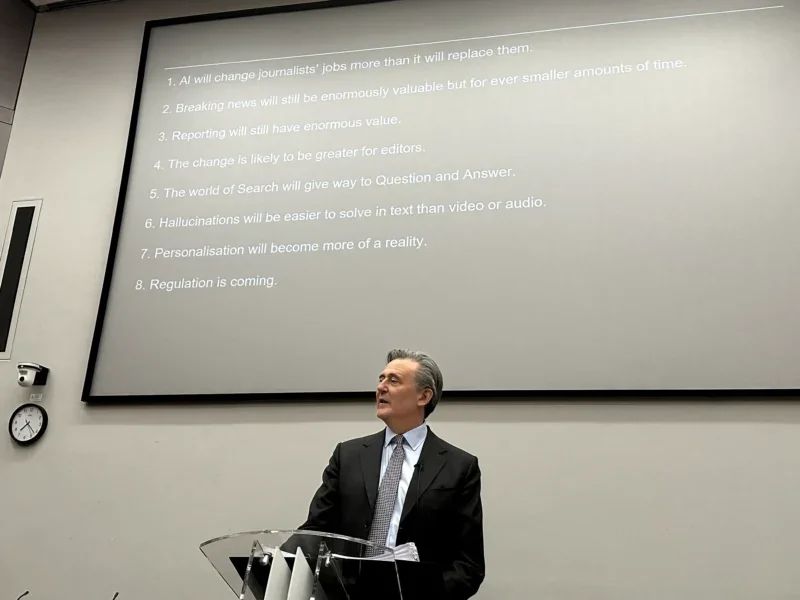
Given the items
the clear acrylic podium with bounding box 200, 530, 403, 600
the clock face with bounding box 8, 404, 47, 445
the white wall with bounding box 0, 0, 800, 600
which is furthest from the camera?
the clock face with bounding box 8, 404, 47, 445

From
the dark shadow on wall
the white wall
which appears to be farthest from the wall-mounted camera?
the dark shadow on wall

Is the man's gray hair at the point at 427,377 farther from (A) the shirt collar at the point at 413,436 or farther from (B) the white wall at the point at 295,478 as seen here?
(B) the white wall at the point at 295,478

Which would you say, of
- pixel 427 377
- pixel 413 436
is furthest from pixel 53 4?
pixel 413 436

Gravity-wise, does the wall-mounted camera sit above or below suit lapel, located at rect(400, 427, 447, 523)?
above

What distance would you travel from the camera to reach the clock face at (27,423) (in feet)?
11.8

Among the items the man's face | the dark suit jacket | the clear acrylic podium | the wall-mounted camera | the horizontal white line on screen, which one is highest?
the horizontal white line on screen

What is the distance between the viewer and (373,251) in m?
3.58

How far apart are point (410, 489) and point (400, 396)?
12.3 inches

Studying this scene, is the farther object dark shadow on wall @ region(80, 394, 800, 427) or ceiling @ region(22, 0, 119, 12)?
ceiling @ region(22, 0, 119, 12)

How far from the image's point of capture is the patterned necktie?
237cm

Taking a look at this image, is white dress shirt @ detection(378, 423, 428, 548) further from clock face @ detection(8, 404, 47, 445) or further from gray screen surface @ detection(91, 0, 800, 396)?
clock face @ detection(8, 404, 47, 445)

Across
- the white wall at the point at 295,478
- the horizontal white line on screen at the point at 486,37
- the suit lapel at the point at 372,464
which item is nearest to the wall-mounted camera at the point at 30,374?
the white wall at the point at 295,478

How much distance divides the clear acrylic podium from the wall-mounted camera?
7.26ft

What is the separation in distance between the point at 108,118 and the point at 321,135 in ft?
4.07
